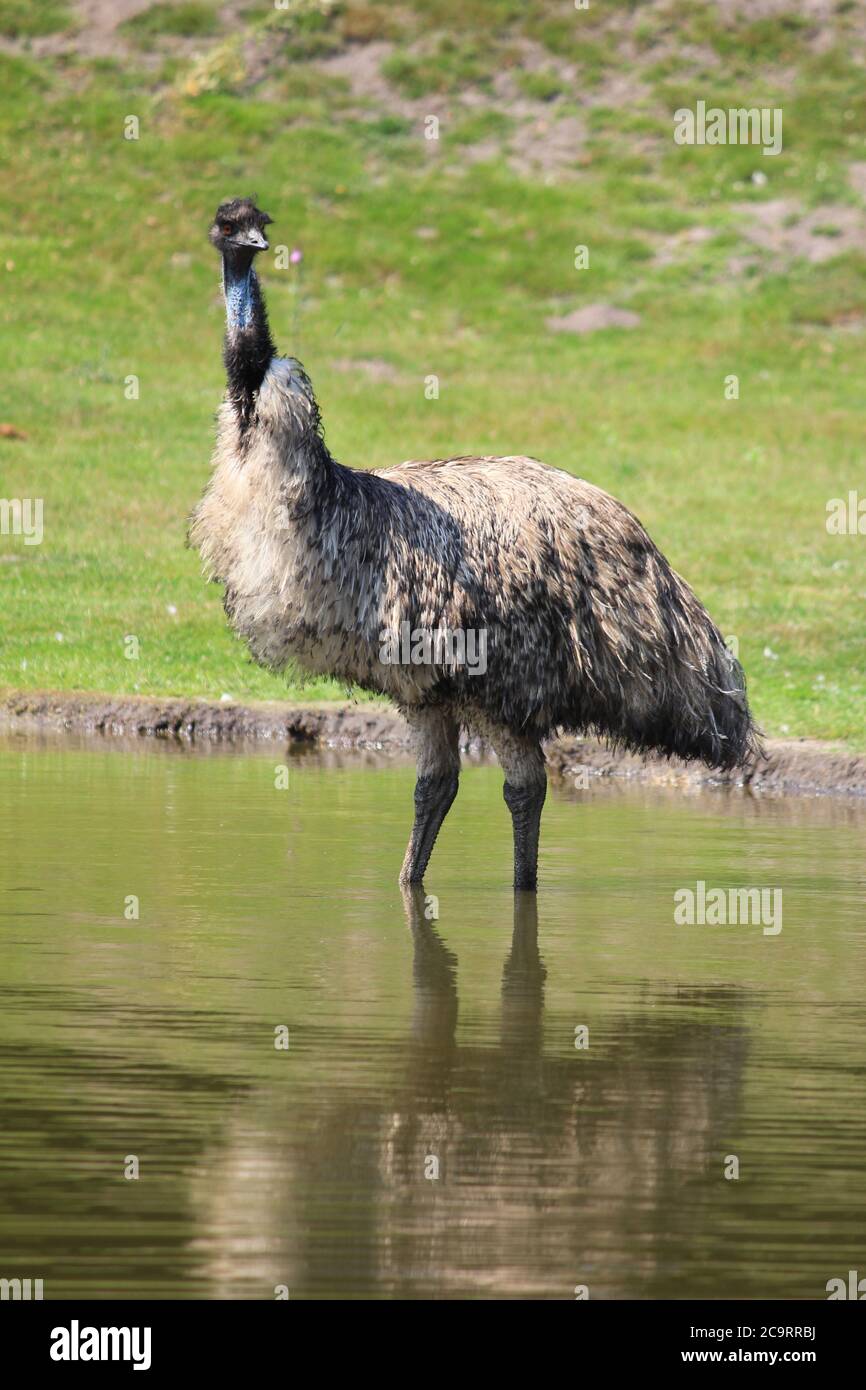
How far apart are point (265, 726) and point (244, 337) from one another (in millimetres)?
7489

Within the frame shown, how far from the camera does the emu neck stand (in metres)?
11.4

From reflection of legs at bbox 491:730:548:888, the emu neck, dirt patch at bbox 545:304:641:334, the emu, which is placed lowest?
reflection of legs at bbox 491:730:548:888

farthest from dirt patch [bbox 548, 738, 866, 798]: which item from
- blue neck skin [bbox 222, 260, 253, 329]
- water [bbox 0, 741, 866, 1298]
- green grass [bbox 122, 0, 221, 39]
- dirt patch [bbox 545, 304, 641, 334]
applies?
green grass [bbox 122, 0, 221, 39]

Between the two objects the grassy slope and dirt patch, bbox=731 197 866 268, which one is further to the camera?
dirt patch, bbox=731 197 866 268

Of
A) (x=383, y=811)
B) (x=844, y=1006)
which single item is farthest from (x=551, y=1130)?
(x=383, y=811)

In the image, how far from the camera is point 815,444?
104 ft

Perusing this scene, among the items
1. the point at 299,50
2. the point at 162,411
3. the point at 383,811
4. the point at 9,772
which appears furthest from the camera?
the point at 299,50

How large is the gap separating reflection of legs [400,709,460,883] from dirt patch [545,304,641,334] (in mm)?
26036

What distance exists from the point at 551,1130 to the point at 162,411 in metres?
24.6

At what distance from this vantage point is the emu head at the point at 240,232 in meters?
11.4

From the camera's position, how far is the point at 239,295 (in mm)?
11469

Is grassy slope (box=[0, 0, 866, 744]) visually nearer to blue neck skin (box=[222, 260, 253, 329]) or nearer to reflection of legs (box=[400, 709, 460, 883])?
reflection of legs (box=[400, 709, 460, 883])

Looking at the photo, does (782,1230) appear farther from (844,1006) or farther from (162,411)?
(162,411)

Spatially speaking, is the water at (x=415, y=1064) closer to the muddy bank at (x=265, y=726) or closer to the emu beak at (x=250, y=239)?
the emu beak at (x=250, y=239)
